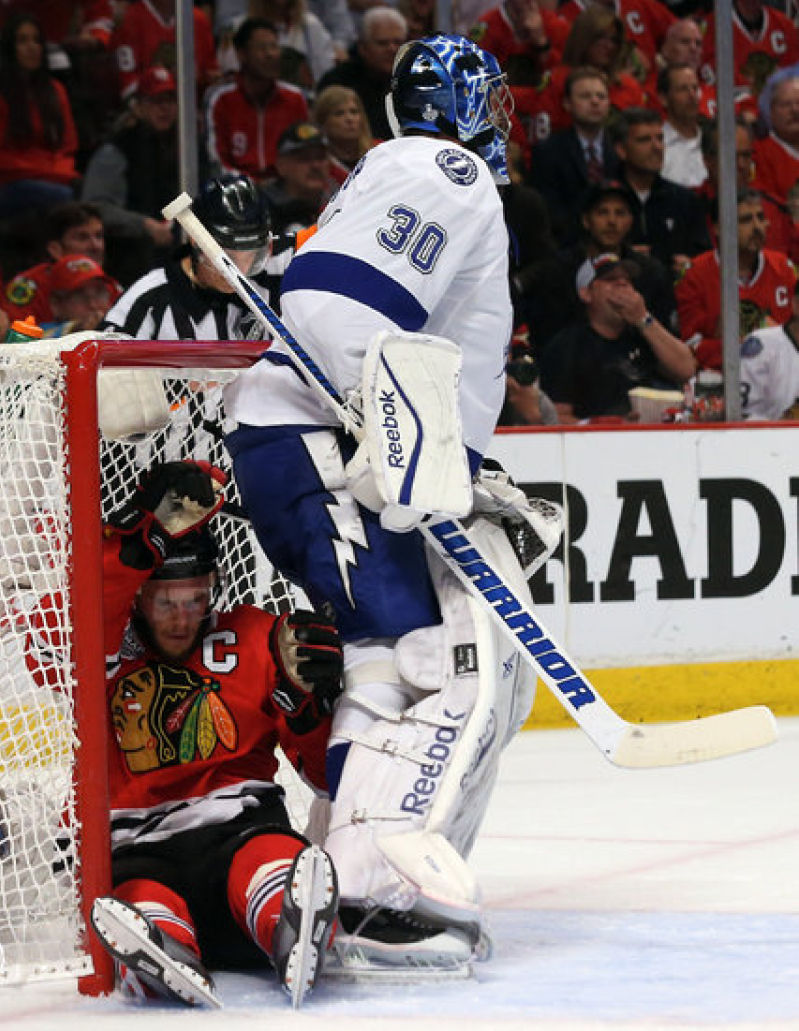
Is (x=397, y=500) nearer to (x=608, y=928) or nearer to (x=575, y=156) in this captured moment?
(x=608, y=928)

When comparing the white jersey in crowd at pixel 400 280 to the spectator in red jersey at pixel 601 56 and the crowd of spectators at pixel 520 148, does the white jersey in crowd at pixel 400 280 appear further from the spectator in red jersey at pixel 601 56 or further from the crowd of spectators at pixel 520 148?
the spectator in red jersey at pixel 601 56

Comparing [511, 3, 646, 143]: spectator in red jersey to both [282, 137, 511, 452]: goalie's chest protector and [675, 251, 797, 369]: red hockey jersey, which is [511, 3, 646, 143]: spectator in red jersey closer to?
[675, 251, 797, 369]: red hockey jersey

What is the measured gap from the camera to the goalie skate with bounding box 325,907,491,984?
251 centimetres

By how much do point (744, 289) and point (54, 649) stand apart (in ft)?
11.0

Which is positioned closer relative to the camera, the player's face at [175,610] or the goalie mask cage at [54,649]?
the goalie mask cage at [54,649]

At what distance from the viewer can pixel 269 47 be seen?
602 centimetres

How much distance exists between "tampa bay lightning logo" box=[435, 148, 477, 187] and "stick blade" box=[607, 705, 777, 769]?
0.69m

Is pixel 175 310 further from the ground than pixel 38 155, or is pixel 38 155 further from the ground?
pixel 38 155

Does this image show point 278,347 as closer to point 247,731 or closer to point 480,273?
point 480,273

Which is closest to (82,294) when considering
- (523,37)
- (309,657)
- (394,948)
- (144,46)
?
(144,46)

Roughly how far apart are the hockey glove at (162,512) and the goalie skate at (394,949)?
488mm

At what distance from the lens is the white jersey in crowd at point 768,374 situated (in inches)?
207

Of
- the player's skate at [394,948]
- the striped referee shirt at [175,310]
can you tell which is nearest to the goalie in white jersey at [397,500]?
the player's skate at [394,948]

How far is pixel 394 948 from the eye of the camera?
8.22 feet
